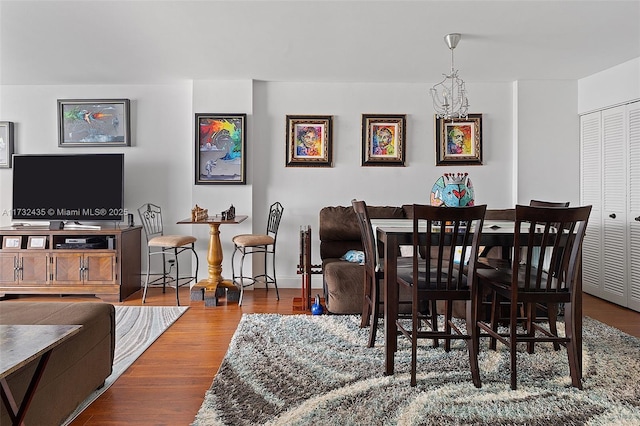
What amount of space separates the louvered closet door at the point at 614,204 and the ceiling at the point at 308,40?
64 centimetres

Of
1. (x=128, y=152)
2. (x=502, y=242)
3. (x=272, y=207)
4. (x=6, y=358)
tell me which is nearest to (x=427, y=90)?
(x=272, y=207)

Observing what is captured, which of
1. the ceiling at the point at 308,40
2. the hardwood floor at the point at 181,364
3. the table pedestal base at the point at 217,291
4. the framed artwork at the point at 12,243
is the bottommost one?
the hardwood floor at the point at 181,364

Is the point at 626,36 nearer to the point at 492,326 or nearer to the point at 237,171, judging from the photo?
the point at 492,326

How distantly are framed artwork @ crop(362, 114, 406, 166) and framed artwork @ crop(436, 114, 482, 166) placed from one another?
45 centimetres

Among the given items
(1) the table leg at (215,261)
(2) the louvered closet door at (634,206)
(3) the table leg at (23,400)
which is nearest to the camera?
(3) the table leg at (23,400)

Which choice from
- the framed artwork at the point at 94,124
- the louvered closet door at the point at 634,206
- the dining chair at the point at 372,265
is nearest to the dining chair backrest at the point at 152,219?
the framed artwork at the point at 94,124

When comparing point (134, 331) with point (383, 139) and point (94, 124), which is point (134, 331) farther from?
point (383, 139)

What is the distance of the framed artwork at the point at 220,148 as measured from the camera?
4582 millimetres

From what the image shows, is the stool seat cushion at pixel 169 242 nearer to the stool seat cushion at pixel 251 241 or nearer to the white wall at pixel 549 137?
the stool seat cushion at pixel 251 241

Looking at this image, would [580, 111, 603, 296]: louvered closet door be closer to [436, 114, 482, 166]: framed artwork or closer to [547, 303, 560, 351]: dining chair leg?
[436, 114, 482, 166]: framed artwork

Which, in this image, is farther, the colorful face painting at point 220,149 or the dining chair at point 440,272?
the colorful face painting at point 220,149

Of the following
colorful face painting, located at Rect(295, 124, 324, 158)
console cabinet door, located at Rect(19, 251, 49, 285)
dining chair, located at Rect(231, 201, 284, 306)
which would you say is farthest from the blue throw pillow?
console cabinet door, located at Rect(19, 251, 49, 285)

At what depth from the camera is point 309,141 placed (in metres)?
4.72

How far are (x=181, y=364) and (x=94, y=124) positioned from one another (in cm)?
349
